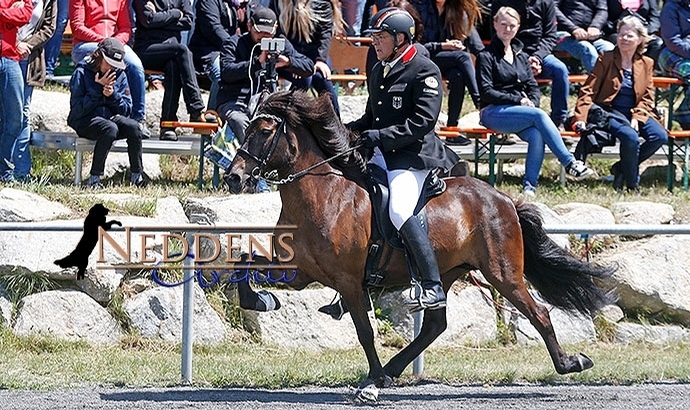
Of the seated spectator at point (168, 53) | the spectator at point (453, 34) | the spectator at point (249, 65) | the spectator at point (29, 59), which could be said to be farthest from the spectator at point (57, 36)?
the spectator at point (453, 34)

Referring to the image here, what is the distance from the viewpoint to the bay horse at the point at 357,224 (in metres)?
8.06

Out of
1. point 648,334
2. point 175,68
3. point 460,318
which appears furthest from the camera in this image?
point 175,68

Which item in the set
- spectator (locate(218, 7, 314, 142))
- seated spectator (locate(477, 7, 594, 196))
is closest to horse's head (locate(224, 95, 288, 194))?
spectator (locate(218, 7, 314, 142))

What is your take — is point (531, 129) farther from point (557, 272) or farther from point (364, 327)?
point (364, 327)

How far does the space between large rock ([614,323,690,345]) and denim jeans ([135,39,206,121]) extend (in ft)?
15.2

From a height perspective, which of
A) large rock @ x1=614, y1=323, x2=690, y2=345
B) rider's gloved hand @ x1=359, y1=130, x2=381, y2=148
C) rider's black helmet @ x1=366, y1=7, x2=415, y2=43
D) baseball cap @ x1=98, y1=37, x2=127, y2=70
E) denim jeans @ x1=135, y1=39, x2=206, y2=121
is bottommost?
large rock @ x1=614, y1=323, x2=690, y2=345

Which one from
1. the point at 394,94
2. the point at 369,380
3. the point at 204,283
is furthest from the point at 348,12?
the point at 369,380

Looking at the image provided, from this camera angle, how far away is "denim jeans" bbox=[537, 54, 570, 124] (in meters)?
13.3

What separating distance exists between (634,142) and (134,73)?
4929mm

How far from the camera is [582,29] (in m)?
14.3

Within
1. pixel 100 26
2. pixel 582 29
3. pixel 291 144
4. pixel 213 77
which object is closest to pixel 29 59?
pixel 100 26

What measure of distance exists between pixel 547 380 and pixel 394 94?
224 cm

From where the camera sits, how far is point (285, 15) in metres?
12.3

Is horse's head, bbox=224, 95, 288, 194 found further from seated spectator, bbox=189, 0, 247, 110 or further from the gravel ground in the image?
seated spectator, bbox=189, 0, 247, 110
